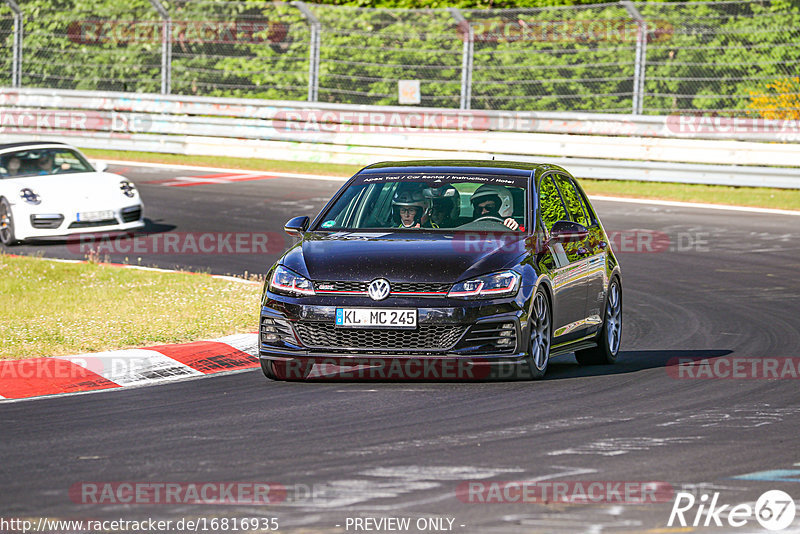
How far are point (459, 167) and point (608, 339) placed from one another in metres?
1.70

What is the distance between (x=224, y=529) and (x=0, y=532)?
88 cm

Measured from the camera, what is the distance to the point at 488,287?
29.4ft

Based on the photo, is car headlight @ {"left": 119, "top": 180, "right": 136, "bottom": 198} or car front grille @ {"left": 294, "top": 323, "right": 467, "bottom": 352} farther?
car headlight @ {"left": 119, "top": 180, "right": 136, "bottom": 198}

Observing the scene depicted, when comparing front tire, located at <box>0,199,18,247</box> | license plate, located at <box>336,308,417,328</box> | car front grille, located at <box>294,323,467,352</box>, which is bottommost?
front tire, located at <box>0,199,18,247</box>

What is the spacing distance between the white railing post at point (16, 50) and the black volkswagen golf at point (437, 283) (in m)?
20.5

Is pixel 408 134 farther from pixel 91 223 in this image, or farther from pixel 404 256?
pixel 404 256

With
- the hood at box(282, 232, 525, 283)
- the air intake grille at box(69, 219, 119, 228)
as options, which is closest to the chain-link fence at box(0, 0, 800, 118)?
the air intake grille at box(69, 219, 119, 228)

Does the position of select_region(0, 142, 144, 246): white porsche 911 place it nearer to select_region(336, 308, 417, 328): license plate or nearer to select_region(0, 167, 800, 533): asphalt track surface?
select_region(0, 167, 800, 533): asphalt track surface

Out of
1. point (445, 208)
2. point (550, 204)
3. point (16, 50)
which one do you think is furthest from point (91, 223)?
point (16, 50)

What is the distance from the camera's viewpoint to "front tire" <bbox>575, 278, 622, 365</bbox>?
10.6 meters

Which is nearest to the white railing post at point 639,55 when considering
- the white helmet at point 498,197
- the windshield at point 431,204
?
the windshield at point 431,204

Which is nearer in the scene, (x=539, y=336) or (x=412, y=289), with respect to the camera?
(x=412, y=289)

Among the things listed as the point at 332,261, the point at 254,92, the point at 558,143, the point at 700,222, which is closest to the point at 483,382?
the point at 332,261

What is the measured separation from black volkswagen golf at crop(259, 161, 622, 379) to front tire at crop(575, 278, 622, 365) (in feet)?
0.05
